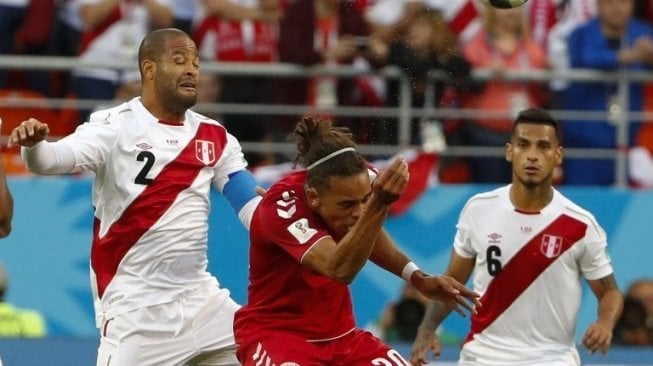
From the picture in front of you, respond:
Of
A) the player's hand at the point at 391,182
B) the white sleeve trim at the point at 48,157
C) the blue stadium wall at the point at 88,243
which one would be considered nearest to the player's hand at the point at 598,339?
the player's hand at the point at 391,182

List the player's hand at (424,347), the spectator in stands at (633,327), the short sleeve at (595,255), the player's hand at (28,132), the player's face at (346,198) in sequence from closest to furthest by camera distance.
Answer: the player's face at (346,198) → the player's hand at (28,132) → the player's hand at (424,347) → the short sleeve at (595,255) → the spectator in stands at (633,327)

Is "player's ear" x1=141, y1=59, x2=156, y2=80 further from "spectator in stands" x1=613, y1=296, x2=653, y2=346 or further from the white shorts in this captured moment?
"spectator in stands" x1=613, y1=296, x2=653, y2=346

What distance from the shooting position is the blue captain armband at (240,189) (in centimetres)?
886

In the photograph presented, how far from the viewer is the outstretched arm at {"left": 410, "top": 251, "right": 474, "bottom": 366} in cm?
932

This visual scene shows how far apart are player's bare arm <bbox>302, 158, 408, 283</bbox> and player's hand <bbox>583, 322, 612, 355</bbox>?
204 cm

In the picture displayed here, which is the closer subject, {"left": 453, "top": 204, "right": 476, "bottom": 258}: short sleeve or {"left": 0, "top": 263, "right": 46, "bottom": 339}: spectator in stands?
{"left": 453, "top": 204, "right": 476, "bottom": 258}: short sleeve

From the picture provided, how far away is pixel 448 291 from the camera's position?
777cm

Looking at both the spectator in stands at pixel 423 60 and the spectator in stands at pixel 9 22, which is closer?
the spectator in stands at pixel 423 60

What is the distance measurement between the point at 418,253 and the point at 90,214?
2.62m

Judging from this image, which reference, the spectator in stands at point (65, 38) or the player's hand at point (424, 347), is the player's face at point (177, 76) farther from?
the spectator in stands at point (65, 38)

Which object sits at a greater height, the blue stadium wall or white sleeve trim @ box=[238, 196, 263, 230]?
white sleeve trim @ box=[238, 196, 263, 230]

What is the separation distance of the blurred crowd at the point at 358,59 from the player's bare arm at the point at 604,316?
3791 millimetres

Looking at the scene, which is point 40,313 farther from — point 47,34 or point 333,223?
point 333,223

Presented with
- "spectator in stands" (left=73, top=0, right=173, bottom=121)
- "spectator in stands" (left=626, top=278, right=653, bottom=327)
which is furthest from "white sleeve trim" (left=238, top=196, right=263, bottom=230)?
"spectator in stands" (left=626, top=278, right=653, bottom=327)
